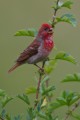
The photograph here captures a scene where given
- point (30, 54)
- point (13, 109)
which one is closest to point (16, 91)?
point (13, 109)

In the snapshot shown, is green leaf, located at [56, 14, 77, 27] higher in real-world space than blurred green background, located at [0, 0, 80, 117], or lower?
lower

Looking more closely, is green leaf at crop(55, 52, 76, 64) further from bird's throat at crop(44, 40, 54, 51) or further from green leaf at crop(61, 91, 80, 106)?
bird's throat at crop(44, 40, 54, 51)

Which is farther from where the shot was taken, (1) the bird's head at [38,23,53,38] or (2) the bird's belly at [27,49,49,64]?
(2) the bird's belly at [27,49,49,64]

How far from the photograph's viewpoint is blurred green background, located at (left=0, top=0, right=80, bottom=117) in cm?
886

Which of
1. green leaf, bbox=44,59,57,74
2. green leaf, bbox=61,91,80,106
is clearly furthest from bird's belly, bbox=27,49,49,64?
green leaf, bbox=61,91,80,106

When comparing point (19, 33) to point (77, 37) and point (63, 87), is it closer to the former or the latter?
point (63, 87)

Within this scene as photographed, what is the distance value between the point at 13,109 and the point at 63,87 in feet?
3.44

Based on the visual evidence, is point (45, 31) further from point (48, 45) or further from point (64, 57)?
point (64, 57)

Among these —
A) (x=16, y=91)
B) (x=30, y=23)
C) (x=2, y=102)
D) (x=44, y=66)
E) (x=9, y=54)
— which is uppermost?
(x=30, y=23)

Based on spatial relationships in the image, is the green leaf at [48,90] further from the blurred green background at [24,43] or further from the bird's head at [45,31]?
the blurred green background at [24,43]

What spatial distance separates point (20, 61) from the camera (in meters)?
5.46

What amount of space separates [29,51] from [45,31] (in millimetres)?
208

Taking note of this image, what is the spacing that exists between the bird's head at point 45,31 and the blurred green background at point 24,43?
2.42 metres

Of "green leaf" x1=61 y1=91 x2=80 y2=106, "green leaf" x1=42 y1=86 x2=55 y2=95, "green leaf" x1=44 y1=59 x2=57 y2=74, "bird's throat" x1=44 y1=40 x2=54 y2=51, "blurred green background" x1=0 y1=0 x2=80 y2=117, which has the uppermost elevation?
"blurred green background" x1=0 y1=0 x2=80 y2=117
